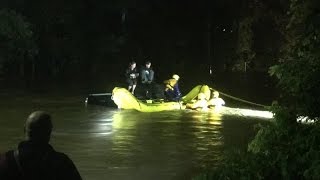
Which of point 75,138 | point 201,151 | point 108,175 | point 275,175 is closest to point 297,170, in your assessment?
point 275,175

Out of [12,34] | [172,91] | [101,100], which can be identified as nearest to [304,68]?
[172,91]

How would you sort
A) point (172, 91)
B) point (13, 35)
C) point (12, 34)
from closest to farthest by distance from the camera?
point (172, 91) < point (12, 34) < point (13, 35)

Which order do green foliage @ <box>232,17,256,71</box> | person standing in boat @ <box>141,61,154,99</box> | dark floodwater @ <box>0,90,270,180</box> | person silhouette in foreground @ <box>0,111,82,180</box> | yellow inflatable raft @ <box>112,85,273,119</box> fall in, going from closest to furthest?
person silhouette in foreground @ <box>0,111,82,180</box>
dark floodwater @ <box>0,90,270,180</box>
yellow inflatable raft @ <box>112,85,273,119</box>
person standing in boat @ <box>141,61,154,99</box>
green foliage @ <box>232,17,256,71</box>

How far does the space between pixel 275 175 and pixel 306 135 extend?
39 centimetres

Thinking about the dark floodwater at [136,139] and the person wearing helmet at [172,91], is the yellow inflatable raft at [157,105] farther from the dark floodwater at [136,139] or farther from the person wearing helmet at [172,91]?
the dark floodwater at [136,139]

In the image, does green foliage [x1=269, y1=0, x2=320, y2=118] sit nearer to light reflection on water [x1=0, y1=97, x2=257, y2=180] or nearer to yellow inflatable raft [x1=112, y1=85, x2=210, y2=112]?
light reflection on water [x1=0, y1=97, x2=257, y2=180]

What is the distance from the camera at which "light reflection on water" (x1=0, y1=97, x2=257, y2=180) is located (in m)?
11.3

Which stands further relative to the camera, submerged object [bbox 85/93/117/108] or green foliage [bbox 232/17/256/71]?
green foliage [bbox 232/17/256/71]

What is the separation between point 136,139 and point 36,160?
10812 millimetres

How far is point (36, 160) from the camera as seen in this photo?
4148mm

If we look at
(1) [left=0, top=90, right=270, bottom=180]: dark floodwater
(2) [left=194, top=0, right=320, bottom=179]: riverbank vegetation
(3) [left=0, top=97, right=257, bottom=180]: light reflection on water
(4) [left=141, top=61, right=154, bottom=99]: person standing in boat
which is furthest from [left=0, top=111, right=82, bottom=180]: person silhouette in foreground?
(4) [left=141, top=61, right=154, bottom=99]: person standing in boat

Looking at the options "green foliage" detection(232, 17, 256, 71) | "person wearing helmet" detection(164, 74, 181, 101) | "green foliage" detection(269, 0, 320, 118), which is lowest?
"person wearing helmet" detection(164, 74, 181, 101)

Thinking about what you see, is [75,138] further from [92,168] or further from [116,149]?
[92,168]

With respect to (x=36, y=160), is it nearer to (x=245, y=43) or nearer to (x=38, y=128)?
(x=38, y=128)
